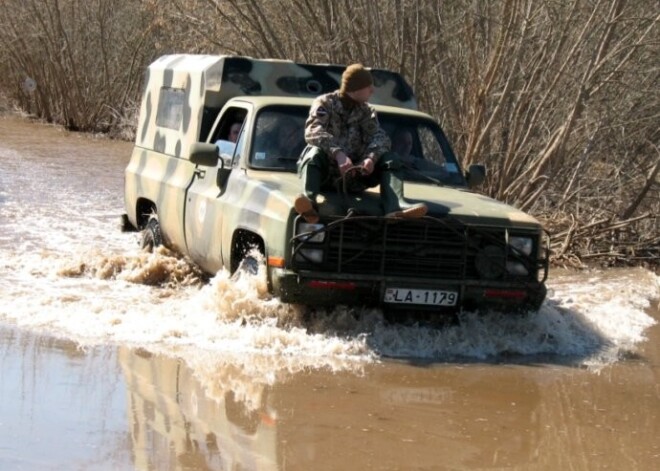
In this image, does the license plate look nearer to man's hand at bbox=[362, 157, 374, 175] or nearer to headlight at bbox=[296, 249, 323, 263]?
headlight at bbox=[296, 249, 323, 263]

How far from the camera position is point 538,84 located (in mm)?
13594

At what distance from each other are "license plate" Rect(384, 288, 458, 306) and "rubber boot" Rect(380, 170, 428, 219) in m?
0.48

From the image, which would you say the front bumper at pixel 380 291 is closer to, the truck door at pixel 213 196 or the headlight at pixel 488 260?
the headlight at pixel 488 260

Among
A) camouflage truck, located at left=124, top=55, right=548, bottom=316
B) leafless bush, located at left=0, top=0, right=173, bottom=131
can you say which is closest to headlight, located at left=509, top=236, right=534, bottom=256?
camouflage truck, located at left=124, top=55, right=548, bottom=316

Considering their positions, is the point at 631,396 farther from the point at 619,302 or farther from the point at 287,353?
the point at 619,302

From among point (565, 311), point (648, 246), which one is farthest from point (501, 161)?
point (565, 311)

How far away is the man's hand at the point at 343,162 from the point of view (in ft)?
26.7

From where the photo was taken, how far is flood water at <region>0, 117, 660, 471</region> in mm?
5906

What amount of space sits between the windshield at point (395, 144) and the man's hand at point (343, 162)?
2.84ft

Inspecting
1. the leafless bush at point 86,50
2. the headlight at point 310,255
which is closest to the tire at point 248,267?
the headlight at point 310,255

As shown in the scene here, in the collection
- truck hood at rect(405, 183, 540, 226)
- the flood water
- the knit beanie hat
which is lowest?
the flood water

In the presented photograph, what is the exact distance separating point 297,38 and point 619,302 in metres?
6.72

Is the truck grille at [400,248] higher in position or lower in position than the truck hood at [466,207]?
lower

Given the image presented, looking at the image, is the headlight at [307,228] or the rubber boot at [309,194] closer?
the rubber boot at [309,194]
